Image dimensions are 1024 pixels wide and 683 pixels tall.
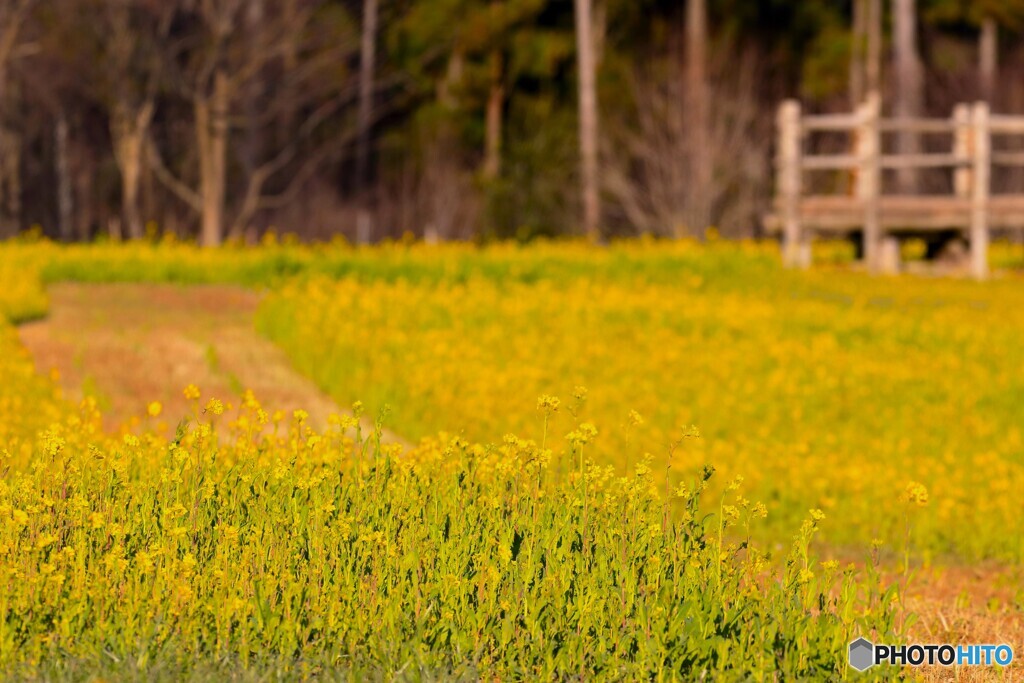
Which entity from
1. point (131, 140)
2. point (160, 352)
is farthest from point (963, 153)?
point (131, 140)

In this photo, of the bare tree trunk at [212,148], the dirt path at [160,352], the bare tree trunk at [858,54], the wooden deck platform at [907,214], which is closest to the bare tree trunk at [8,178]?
the bare tree trunk at [212,148]

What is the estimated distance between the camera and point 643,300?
16781mm

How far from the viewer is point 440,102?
121 feet

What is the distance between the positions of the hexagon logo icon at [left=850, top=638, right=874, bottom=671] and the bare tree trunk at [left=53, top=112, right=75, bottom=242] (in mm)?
29115

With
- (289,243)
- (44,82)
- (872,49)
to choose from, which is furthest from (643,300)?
(872,49)

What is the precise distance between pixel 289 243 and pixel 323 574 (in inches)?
623

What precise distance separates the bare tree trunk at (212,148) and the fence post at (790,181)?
991cm

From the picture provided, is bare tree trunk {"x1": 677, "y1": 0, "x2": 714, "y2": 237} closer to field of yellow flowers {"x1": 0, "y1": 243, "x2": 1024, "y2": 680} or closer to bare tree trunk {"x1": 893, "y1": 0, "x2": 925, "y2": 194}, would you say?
bare tree trunk {"x1": 893, "y1": 0, "x2": 925, "y2": 194}

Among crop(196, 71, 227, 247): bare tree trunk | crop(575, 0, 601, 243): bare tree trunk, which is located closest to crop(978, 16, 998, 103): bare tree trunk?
crop(575, 0, 601, 243): bare tree trunk

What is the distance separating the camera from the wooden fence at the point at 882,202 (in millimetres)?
23312

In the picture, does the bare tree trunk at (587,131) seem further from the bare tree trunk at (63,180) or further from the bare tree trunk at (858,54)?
the bare tree trunk at (63,180)

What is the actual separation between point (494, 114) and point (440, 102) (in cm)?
241

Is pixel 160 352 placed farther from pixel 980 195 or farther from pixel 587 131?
pixel 587 131

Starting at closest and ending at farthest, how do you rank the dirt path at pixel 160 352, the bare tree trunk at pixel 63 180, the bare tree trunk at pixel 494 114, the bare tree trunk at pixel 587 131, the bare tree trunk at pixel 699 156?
the dirt path at pixel 160 352, the bare tree trunk at pixel 699 156, the bare tree trunk at pixel 587 131, the bare tree trunk at pixel 63 180, the bare tree trunk at pixel 494 114
